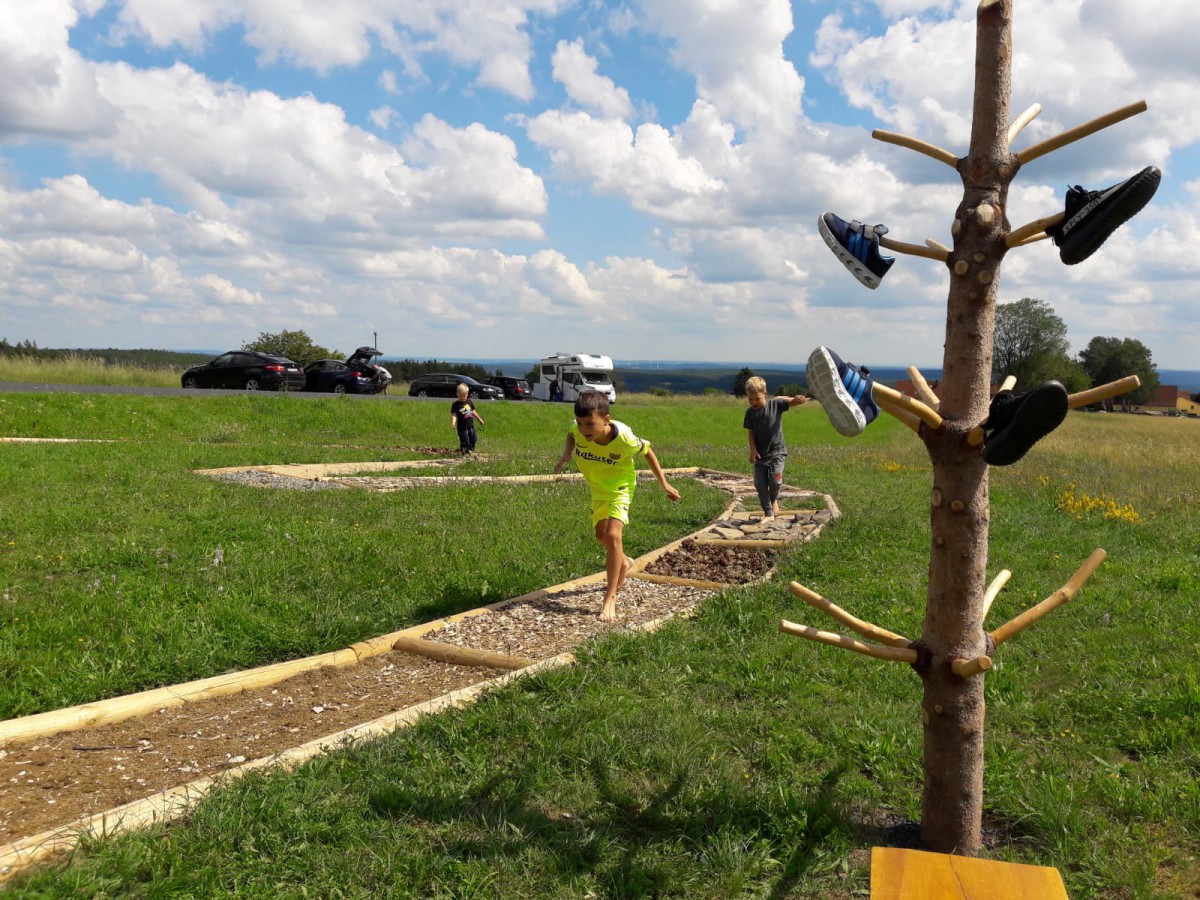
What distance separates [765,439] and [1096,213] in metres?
7.96

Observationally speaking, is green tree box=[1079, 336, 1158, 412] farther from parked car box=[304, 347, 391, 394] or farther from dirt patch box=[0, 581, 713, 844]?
dirt patch box=[0, 581, 713, 844]

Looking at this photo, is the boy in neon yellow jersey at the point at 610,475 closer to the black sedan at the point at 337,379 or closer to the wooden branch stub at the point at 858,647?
the wooden branch stub at the point at 858,647

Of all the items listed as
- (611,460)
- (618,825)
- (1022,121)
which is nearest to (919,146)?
(1022,121)

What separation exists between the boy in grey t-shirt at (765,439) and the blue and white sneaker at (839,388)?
7189 millimetres

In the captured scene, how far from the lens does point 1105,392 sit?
8.79 feet

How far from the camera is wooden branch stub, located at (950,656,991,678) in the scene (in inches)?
117

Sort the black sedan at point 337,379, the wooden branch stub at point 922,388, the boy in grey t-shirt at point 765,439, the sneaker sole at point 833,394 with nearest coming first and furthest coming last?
1. the sneaker sole at point 833,394
2. the wooden branch stub at point 922,388
3. the boy in grey t-shirt at point 765,439
4. the black sedan at point 337,379

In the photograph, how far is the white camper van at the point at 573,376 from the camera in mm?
43844

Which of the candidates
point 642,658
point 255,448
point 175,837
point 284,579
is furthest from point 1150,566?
point 255,448

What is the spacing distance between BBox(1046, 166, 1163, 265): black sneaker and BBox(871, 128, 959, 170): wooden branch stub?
0.47 metres

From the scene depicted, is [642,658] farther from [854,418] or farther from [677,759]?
[854,418]

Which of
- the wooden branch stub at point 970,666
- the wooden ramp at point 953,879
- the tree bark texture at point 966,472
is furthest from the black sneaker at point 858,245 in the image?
the wooden ramp at point 953,879

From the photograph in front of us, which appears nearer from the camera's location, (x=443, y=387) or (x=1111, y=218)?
(x=1111, y=218)

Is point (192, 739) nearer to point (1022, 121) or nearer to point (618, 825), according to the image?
point (618, 825)
